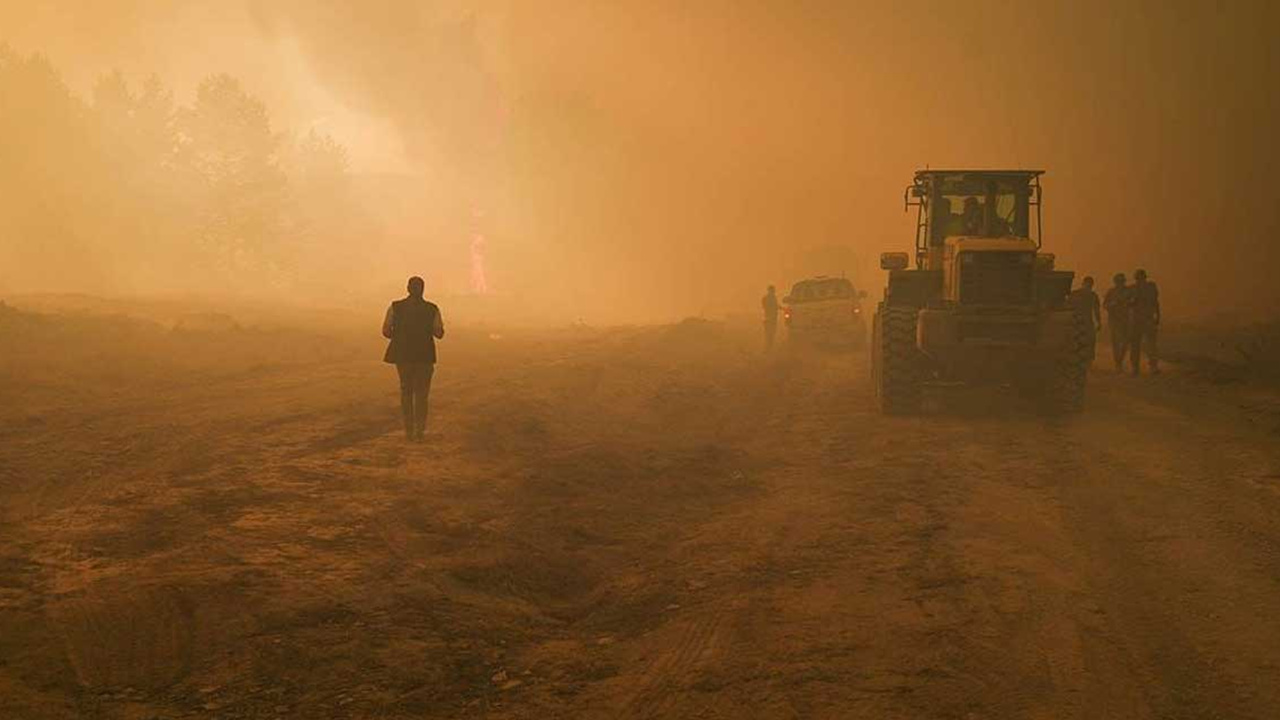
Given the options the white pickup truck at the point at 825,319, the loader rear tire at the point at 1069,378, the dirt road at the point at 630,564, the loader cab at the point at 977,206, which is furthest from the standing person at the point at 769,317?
the loader rear tire at the point at 1069,378

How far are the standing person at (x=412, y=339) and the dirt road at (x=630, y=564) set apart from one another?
30.2 inches

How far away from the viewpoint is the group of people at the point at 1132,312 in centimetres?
1920

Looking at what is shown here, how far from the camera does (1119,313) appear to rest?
20375 millimetres

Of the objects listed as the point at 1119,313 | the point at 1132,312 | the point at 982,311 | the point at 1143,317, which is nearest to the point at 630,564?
the point at 982,311

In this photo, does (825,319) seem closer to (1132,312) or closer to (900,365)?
(1132,312)

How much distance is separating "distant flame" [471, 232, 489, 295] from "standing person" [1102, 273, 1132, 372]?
47684mm

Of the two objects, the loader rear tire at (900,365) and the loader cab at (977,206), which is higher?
the loader cab at (977,206)

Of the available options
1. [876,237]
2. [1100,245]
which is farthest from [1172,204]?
[876,237]

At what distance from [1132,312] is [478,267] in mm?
49688

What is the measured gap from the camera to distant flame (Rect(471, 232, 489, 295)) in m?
64.9

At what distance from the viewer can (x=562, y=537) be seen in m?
8.98

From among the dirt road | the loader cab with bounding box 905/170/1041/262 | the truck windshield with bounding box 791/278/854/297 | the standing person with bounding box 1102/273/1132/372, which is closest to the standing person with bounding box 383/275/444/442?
the dirt road

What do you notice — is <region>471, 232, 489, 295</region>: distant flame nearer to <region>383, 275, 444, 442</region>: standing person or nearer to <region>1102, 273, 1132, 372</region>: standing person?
<region>1102, 273, 1132, 372</region>: standing person

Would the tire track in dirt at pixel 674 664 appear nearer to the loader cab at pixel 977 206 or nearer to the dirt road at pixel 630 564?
the dirt road at pixel 630 564
